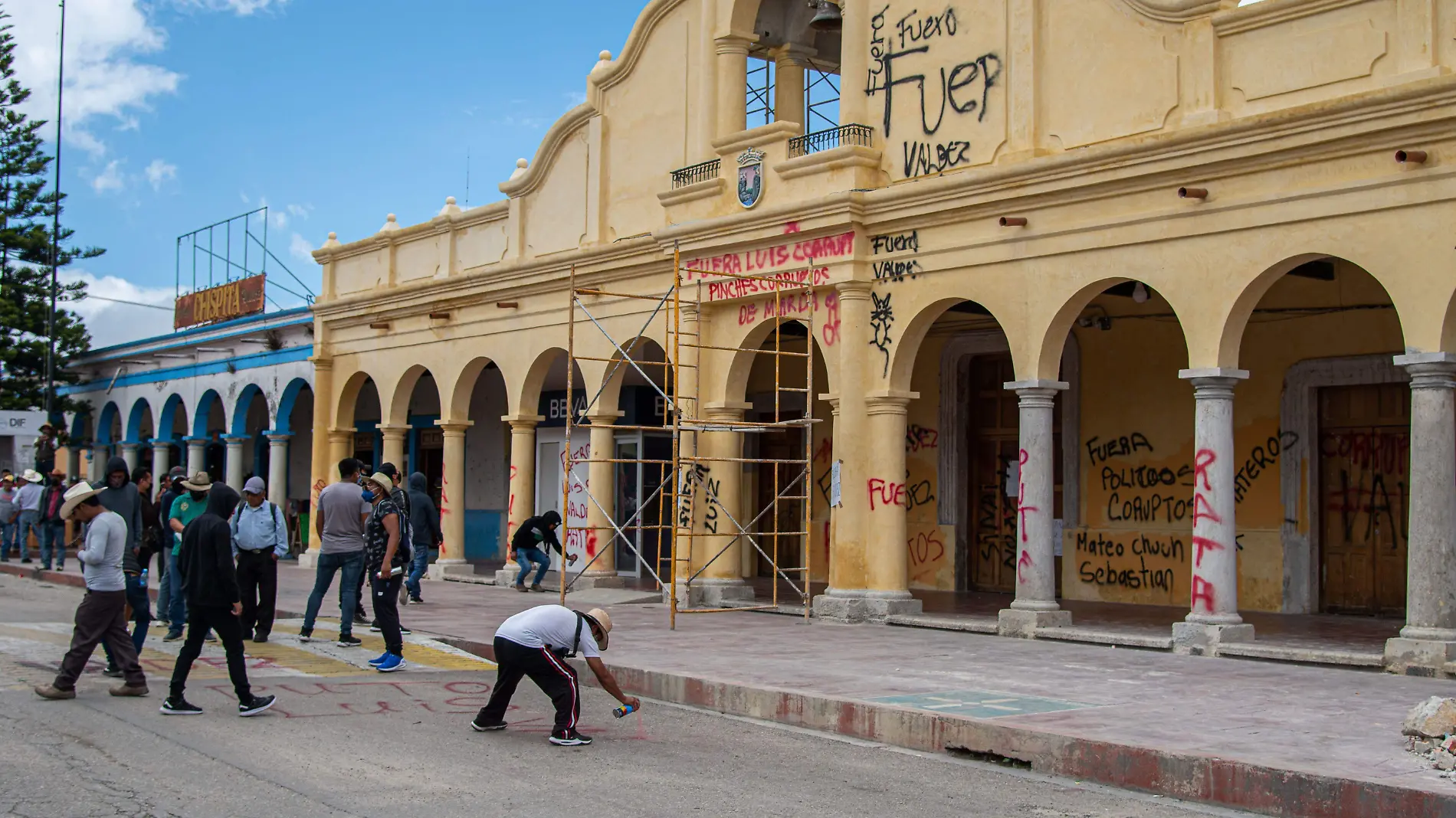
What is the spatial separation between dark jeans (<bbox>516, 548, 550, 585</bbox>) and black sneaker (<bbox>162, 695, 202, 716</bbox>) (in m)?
10.8

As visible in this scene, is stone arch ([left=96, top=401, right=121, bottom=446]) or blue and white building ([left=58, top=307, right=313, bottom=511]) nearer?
blue and white building ([left=58, top=307, right=313, bottom=511])

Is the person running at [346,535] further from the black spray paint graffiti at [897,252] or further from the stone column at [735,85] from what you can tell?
the stone column at [735,85]

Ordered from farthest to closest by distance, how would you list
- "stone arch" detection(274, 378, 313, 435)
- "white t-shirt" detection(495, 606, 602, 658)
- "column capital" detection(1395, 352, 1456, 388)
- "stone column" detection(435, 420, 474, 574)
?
"stone arch" detection(274, 378, 313, 435)
"stone column" detection(435, 420, 474, 574)
"column capital" detection(1395, 352, 1456, 388)
"white t-shirt" detection(495, 606, 602, 658)

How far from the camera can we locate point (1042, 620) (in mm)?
14156

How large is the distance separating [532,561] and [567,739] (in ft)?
39.0

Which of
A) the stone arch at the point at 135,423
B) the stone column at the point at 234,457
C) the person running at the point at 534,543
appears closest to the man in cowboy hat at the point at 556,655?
the person running at the point at 534,543

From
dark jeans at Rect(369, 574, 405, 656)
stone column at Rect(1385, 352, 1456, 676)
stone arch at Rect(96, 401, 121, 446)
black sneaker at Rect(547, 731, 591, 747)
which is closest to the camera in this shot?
black sneaker at Rect(547, 731, 591, 747)

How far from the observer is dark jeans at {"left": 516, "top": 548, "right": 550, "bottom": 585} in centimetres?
2027

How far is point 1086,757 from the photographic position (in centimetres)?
832

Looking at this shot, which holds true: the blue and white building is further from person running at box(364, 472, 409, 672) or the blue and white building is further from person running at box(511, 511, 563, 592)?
person running at box(364, 472, 409, 672)

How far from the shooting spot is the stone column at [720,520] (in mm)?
17922

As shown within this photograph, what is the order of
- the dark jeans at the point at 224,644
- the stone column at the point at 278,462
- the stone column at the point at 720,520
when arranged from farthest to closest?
1. the stone column at the point at 278,462
2. the stone column at the point at 720,520
3. the dark jeans at the point at 224,644

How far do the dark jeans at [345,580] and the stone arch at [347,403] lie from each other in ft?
41.8

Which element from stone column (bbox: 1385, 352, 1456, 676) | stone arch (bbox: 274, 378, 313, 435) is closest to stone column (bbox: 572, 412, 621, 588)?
stone arch (bbox: 274, 378, 313, 435)
